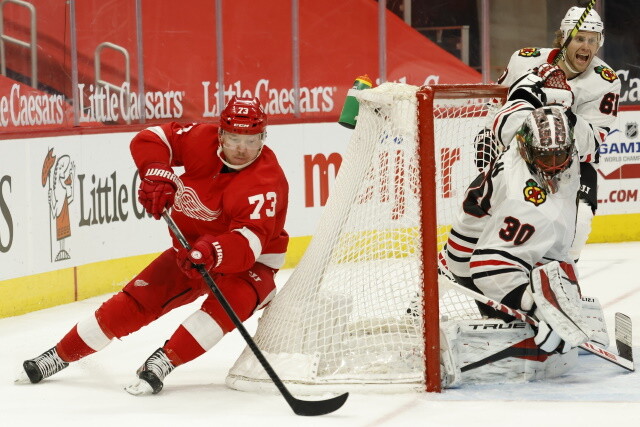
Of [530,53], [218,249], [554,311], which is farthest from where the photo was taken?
[530,53]

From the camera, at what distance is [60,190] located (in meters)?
5.59

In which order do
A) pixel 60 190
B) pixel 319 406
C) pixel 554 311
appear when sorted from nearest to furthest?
pixel 319 406, pixel 554 311, pixel 60 190

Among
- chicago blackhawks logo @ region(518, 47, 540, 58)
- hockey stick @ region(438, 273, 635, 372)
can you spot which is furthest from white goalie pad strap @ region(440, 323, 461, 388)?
chicago blackhawks logo @ region(518, 47, 540, 58)

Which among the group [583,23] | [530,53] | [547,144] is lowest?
[547,144]

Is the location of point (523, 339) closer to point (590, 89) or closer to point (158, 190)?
point (158, 190)

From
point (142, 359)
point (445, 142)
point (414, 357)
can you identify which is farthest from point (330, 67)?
point (414, 357)

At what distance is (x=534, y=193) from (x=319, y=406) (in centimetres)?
91

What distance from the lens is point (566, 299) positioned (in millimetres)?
3604

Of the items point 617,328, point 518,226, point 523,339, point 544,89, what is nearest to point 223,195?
point 518,226

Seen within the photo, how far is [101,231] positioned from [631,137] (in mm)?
3456

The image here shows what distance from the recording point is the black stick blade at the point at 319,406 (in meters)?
3.33

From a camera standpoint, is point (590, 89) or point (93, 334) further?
point (590, 89)

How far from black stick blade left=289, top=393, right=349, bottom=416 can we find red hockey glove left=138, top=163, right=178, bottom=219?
682mm

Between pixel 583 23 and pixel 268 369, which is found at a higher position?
pixel 583 23
